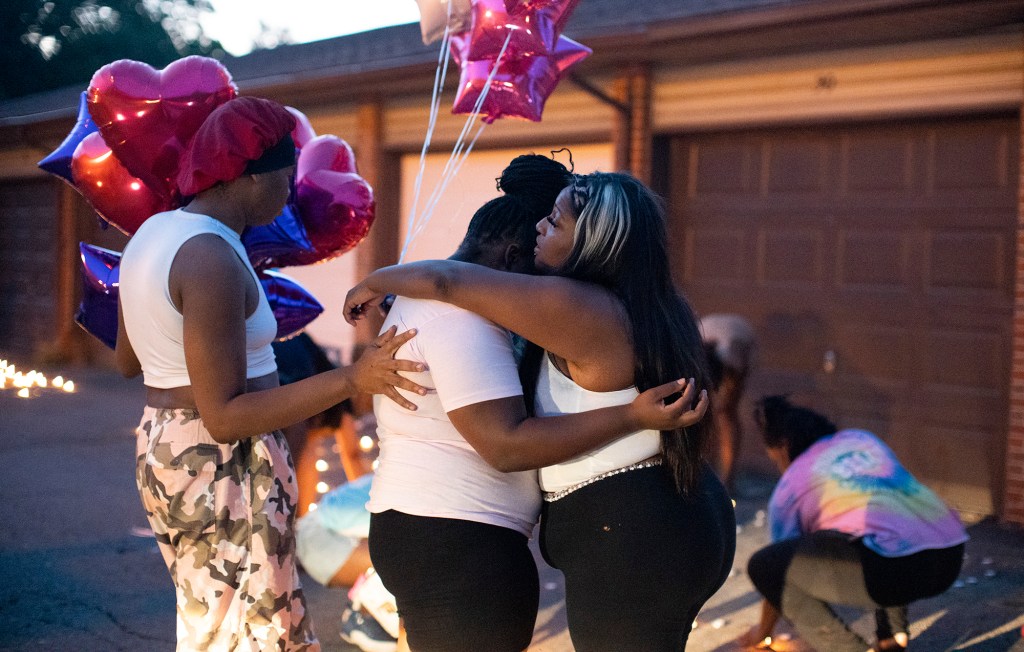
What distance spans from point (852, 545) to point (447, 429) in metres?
2.04

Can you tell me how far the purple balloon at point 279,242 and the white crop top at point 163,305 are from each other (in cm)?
96

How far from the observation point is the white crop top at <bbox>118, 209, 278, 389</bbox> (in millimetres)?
2111

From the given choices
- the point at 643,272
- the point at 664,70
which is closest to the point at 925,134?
the point at 664,70

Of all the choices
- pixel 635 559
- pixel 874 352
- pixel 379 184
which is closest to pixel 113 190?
pixel 635 559

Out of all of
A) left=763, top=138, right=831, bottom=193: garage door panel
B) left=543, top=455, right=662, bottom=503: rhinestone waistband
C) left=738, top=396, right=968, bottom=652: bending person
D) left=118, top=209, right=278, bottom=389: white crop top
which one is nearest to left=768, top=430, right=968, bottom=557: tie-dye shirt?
left=738, top=396, right=968, bottom=652: bending person

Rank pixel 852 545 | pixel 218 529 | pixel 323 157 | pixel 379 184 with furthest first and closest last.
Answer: pixel 379 184, pixel 323 157, pixel 852 545, pixel 218 529

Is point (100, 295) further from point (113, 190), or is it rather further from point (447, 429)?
point (447, 429)

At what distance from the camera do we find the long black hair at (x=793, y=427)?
3945 mm

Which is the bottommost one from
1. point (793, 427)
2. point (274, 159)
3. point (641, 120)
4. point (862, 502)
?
point (862, 502)

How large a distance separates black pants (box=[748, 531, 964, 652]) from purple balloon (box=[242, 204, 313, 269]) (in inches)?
80.8

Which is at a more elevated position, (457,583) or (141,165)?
(141,165)

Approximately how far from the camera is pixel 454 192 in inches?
379

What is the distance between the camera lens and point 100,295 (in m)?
2.88

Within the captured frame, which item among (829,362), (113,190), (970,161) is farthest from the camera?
(829,362)
